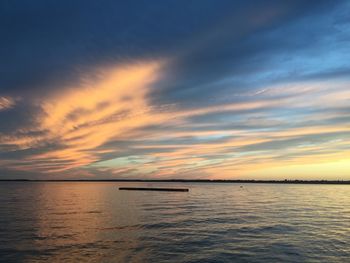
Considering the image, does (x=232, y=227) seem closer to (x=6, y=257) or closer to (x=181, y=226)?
(x=181, y=226)

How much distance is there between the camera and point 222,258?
2536 cm

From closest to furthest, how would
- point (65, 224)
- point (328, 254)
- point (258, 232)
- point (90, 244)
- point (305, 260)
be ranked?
point (305, 260)
point (328, 254)
point (90, 244)
point (258, 232)
point (65, 224)

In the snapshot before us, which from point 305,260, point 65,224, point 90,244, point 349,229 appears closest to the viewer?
point 305,260

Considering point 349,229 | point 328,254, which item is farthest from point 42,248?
point 349,229

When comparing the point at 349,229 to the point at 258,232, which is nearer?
the point at 258,232

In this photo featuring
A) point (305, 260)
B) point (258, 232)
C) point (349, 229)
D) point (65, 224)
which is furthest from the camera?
point (65, 224)

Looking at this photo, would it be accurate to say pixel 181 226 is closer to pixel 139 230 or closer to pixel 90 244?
pixel 139 230

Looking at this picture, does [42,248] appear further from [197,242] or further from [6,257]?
[197,242]

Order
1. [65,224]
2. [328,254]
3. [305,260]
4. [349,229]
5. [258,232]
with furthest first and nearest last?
[65,224], [349,229], [258,232], [328,254], [305,260]

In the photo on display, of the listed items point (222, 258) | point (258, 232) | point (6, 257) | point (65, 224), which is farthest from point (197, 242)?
point (65, 224)

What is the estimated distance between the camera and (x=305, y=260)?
2505 cm

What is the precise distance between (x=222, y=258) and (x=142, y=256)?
5.77m

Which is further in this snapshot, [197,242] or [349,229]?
[349,229]

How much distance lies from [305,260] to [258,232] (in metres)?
11.8
